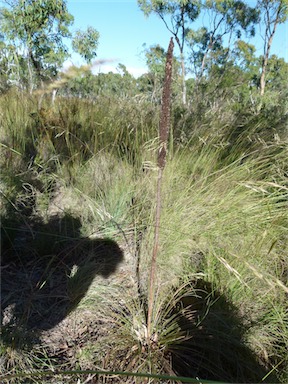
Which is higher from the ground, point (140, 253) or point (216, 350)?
point (140, 253)

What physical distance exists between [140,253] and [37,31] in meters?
3.63

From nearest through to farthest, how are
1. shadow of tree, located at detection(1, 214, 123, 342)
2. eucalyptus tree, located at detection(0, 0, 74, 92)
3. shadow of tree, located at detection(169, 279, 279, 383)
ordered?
shadow of tree, located at detection(169, 279, 279, 383) < shadow of tree, located at detection(1, 214, 123, 342) < eucalyptus tree, located at detection(0, 0, 74, 92)

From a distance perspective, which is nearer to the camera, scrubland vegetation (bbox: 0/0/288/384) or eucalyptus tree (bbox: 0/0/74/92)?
scrubland vegetation (bbox: 0/0/288/384)

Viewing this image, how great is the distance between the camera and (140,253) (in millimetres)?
2104

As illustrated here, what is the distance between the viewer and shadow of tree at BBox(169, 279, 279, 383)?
152 cm

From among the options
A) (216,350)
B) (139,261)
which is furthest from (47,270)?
(216,350)

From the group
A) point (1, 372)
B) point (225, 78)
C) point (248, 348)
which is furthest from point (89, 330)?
point (225, 78)

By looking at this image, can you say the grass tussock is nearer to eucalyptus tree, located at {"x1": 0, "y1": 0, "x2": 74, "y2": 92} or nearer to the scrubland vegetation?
the scrubland vegetation

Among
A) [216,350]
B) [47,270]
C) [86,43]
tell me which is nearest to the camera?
[216,350]

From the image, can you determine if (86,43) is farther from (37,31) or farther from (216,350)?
(216,350)

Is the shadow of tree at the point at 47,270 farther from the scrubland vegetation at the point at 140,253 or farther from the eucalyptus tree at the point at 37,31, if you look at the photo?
the eucalyptus tree at the point at 37,31

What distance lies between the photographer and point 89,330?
173 cm

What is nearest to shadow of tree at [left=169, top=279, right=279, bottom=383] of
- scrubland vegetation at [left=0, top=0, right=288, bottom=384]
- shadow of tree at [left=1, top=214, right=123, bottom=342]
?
scrubland vegetation at [left=0, top=0, right=288, bottom=384]

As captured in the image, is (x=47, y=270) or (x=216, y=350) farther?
(x=47, y=270)
